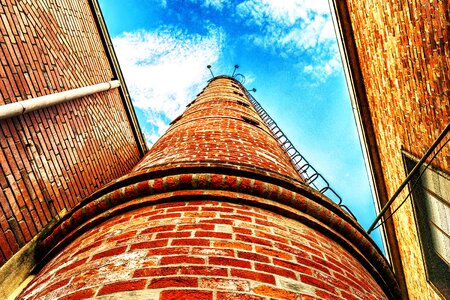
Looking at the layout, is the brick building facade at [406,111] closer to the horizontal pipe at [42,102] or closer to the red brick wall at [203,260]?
the red brick wall at [203,260]

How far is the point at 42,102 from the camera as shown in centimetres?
399

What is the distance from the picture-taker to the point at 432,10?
3529mm

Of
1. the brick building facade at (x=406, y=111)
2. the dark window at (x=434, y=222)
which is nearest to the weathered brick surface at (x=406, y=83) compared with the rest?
the brick building facade at (x=406, y=111)

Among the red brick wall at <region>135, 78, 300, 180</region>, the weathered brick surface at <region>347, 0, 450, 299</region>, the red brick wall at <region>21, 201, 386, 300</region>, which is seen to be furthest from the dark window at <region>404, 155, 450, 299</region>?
the red brick wall at <region>21, 201, 386, 300</region>

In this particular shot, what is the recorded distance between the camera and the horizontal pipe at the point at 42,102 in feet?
11.0

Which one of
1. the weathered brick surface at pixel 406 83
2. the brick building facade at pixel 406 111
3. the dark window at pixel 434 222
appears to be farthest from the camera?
the dark window at pixel 434 222

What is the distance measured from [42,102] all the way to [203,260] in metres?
3.30

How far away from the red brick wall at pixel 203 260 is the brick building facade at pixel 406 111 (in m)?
2.13

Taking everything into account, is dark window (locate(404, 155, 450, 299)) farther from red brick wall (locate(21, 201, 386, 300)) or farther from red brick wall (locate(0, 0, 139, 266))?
red brick wall (locate(0, 0, 139, 266))

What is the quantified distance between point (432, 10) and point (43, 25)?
4.83 metres

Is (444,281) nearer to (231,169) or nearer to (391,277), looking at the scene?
(391,277)

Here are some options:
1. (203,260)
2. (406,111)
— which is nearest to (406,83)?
(406,111)

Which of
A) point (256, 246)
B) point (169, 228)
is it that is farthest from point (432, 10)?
point (169, 228)

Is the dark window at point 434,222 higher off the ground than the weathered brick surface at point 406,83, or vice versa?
the weathered brick surface at point 406,83
